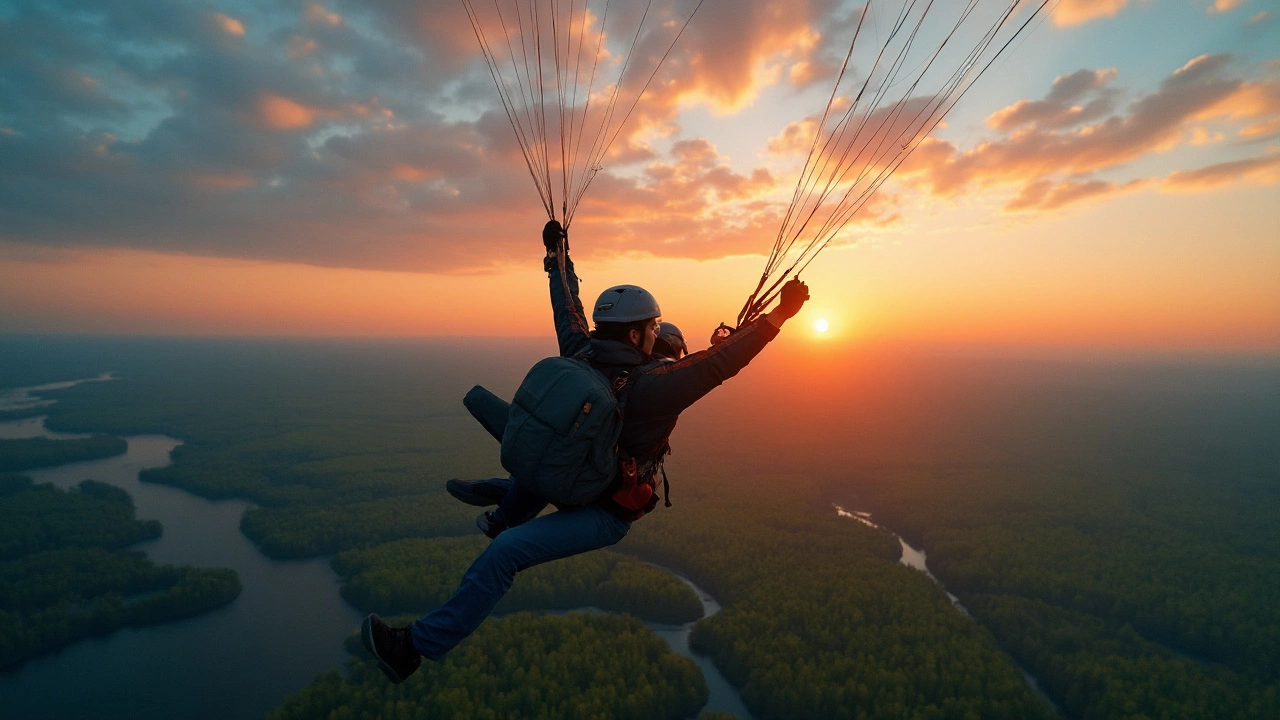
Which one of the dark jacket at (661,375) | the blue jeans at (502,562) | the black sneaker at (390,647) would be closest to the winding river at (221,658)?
the blue jeans at (502,562)

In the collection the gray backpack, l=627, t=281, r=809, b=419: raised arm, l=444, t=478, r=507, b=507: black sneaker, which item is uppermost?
l=627, t=281, r=809, b=419: raised arm

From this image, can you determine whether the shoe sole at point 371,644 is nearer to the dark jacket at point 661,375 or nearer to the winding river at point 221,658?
the dark jacket at point 661,375

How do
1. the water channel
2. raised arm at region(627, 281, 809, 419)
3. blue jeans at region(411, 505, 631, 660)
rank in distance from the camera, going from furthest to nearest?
the water channel
raised arm at region(627, 281, 809, 419)
blue jeans at region(411, 505, 631, 660)

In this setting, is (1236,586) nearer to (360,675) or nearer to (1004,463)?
(1004,463)

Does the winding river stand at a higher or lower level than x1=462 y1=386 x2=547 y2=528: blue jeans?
lower

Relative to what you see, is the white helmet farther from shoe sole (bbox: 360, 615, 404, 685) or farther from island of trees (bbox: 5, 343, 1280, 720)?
island of trees (bbox: 5, 343, 1280, 720)

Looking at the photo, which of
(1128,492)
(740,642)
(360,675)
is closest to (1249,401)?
(1128,492)

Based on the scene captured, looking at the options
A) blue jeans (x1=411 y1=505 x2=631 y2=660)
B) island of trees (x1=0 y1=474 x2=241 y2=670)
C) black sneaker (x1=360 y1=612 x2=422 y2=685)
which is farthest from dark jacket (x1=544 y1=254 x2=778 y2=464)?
island of trees (x1=0 y1=474 x2=241 y2=670)

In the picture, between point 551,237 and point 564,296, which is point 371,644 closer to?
point 564,296

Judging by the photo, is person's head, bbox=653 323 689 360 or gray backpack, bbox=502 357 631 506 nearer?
gray backpack, bbox=502 357 631 506
